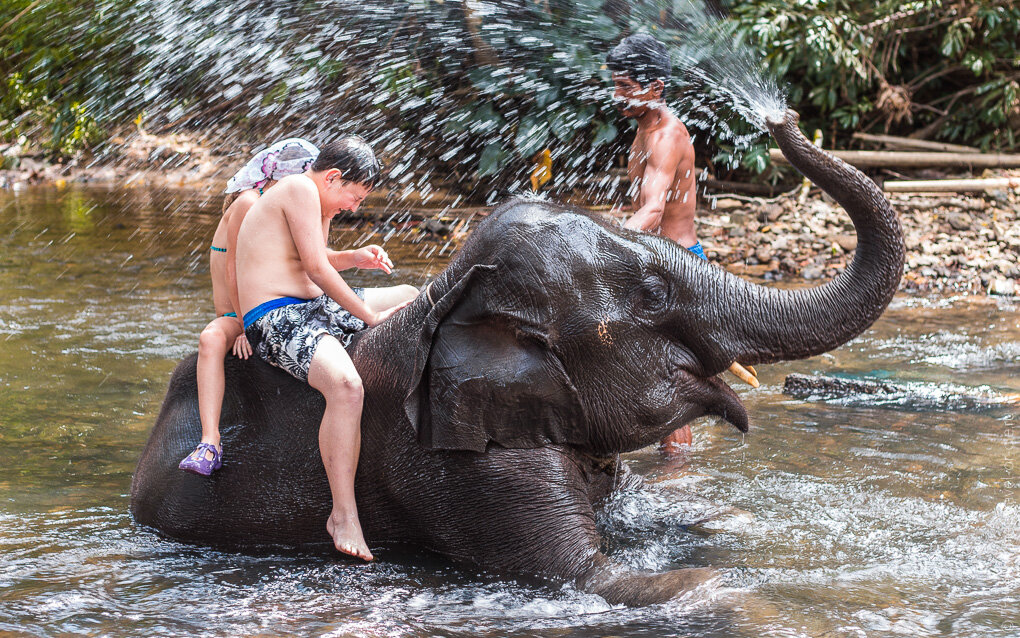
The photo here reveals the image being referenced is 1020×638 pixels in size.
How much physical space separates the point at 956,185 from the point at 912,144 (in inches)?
62.2

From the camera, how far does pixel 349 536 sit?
348 centimetres

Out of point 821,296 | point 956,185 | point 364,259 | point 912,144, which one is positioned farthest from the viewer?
point 912,144

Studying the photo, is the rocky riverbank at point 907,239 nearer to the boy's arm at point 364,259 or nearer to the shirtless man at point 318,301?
the boy's arm at point 364,259

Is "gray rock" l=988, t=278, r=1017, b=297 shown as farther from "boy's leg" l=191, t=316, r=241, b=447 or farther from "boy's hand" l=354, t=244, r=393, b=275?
"boy's leg" l=191, t=316, r=241, b=447

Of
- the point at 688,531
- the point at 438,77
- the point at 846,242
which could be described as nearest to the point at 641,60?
the point at 688,531

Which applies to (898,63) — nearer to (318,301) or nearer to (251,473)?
(318,301)

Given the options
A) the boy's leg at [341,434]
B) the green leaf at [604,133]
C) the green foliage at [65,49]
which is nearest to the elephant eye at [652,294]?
the boy's leg at [341,434]

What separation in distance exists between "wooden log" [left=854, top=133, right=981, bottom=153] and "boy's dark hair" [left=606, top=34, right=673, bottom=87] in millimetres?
8723

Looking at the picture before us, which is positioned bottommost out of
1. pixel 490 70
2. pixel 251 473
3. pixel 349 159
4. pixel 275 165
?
→ pixel 251 473

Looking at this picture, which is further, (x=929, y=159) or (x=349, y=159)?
(x=929, y=159)

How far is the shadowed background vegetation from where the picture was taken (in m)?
9.20

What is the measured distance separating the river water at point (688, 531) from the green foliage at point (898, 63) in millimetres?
6226

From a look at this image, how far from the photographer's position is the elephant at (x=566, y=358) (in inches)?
125

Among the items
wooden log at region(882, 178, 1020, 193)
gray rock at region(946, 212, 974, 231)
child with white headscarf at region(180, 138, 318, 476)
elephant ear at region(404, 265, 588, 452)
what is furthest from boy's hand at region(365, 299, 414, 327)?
wooden log at region(882, 178, 1020, 193)
